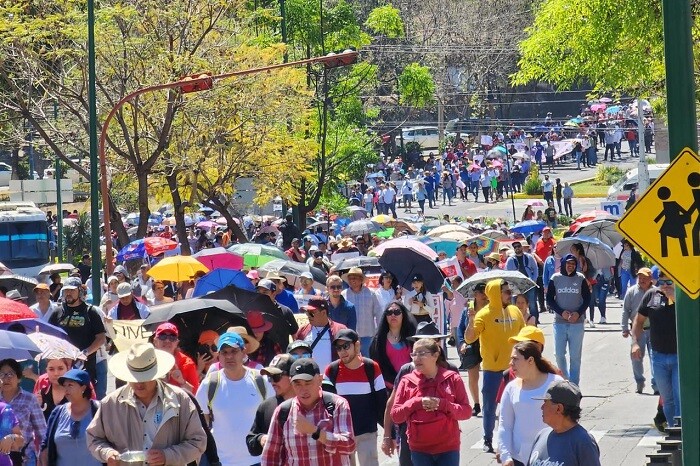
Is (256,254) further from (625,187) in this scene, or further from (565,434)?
(625,187)

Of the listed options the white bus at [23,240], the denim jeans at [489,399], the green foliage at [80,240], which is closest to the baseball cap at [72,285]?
the denim jeans at [489,399]

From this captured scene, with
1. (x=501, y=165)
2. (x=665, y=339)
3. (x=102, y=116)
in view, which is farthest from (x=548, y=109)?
(x=665, y=339)

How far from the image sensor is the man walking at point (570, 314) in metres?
15.9

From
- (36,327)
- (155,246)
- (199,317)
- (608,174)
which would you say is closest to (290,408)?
(199,317)

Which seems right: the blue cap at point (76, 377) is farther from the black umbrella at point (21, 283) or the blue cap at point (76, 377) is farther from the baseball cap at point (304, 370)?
the black umbrella at point (21, 283)

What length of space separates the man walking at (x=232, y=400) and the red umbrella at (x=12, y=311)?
357 centimetres

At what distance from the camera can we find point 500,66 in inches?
2943

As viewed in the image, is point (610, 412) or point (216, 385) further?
point (610, 412)

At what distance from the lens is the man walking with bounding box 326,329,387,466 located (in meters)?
10.5

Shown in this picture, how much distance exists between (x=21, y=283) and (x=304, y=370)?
13.6 metres

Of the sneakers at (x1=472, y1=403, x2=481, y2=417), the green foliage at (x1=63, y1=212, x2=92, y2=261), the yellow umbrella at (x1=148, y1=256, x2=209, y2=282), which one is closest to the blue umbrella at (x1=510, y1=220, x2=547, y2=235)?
the yellow umbrella at (x1=148, y1=256, x2=209, y2=282)

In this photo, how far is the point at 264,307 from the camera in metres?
13.9

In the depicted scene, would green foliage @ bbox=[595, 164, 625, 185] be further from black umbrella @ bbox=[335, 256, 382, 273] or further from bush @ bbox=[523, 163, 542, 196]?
black umbrella @ bbox=[335, 256, 382, 273]

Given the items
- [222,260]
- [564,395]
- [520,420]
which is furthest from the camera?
[222,260]
